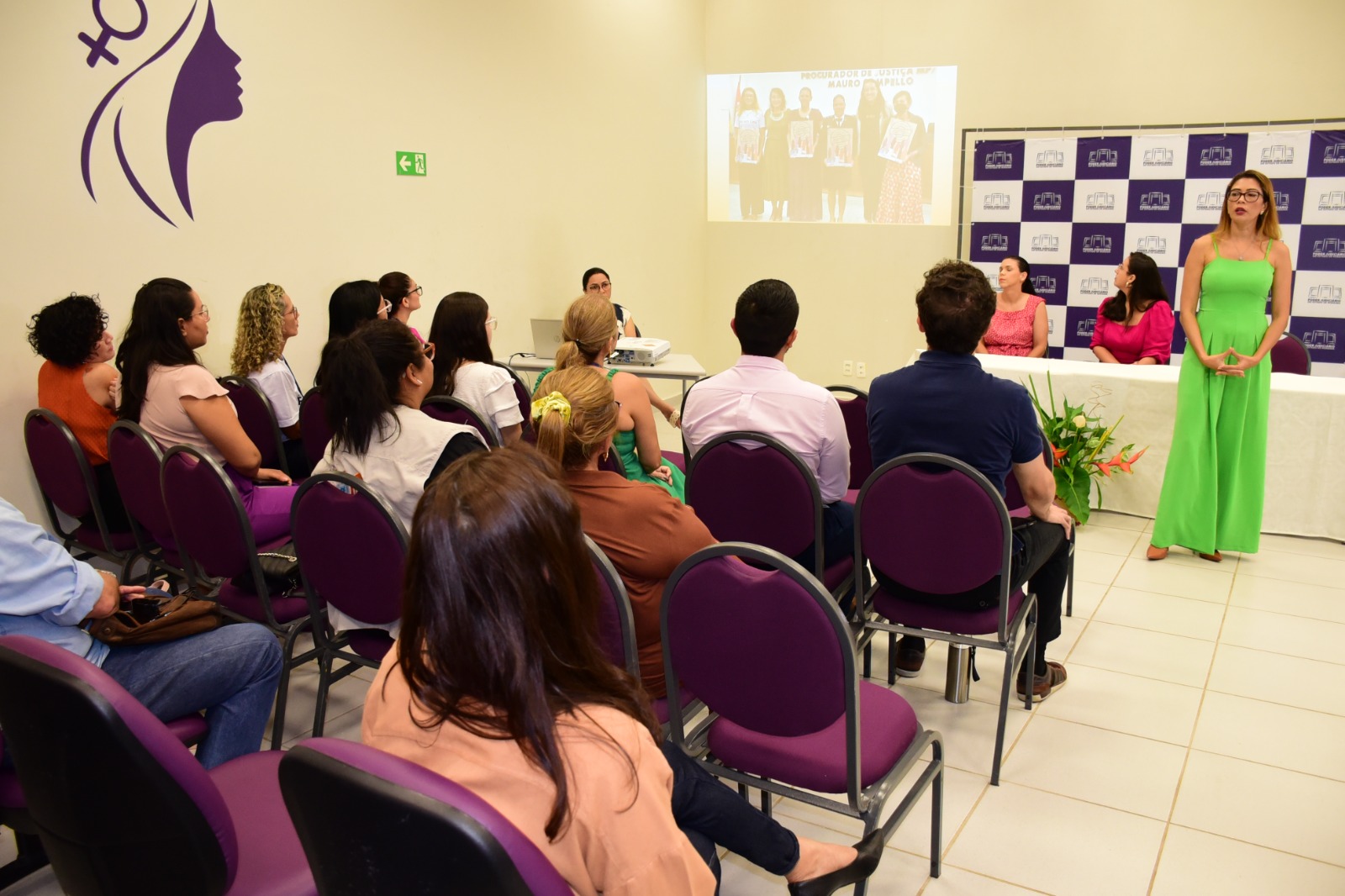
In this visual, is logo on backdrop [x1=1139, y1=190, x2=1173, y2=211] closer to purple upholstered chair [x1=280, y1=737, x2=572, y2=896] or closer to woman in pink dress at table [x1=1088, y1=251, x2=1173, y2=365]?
woman in pink dress at table [x1=1088, y1=251, x2=1173, y2=365]

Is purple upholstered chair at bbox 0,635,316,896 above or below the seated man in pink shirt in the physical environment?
below

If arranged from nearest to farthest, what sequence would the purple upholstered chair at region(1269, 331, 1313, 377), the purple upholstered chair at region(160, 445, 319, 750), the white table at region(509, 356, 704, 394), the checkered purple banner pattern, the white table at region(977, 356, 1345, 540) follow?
the purple upholstered chair at region(160, 445, 319, 750) < the white table at region(977, 356, 1345, 540) < the purple upholstered chair at region(1269, 331, 1313, 377) < the white table at region(509, 356, 704, 394) < the checkered purple banner pattern

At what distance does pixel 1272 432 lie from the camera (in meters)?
4.17

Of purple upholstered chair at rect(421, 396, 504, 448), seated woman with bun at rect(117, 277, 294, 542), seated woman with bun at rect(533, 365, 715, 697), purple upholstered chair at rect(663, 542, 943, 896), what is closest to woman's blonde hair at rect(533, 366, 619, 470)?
seated woman with bun at rect(533, 365, 715, 697)

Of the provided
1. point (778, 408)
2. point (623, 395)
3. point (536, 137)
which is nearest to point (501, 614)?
point (778, 408)

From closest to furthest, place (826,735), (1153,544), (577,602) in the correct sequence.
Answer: (577,602)
(826,735)
(1153,544)

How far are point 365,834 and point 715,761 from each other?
1.07 metres

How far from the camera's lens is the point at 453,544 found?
1.06m

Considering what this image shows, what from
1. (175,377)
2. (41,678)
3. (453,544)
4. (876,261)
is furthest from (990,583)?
(876,261)

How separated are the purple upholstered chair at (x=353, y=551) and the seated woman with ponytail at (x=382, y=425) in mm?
137

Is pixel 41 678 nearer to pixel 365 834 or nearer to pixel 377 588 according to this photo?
pixel 365 834

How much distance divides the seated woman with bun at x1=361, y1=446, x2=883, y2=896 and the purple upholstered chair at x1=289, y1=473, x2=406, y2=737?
102 centimetres

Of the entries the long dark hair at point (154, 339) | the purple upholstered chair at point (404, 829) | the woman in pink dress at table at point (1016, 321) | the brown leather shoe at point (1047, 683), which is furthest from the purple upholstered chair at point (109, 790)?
the woman in pink dress at table at point (1016, 321)

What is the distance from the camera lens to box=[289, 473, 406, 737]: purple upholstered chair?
2127 mm
